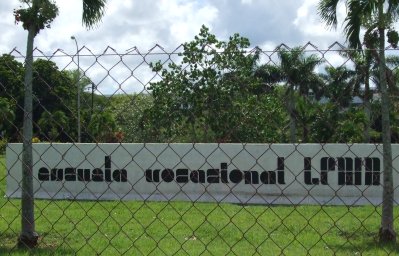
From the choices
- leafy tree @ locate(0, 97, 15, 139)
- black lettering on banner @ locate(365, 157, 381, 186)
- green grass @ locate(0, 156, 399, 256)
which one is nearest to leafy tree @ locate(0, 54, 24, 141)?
leafy tree @ locate(0, 97, 15, 139)

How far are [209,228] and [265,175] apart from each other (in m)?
5.90

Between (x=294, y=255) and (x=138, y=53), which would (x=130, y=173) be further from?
(x=138, y=53)

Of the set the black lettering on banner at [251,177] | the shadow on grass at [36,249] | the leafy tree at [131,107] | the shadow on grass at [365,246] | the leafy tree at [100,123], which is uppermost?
the leafy tree at [131,107]

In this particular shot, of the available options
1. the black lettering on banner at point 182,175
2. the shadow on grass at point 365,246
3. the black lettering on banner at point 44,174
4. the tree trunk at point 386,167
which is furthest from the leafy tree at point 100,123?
the black lettering on banner at point 44,174

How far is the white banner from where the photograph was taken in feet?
51.0

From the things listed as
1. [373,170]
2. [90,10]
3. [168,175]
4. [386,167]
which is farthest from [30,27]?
[373,170]

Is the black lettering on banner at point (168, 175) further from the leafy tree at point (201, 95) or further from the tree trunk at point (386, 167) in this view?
the tree trunk at point (386, 167)

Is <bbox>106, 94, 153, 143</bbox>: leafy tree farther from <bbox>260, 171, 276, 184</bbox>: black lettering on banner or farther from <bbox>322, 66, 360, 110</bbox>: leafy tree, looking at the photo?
<bbox>260, 171, 276, 184</bbox>: black lettering on banner

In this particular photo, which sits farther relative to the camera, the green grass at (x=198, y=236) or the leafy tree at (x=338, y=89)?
the green grass at (x=198, y=236)

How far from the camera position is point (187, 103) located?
5.44 m

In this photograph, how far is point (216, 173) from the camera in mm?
16016

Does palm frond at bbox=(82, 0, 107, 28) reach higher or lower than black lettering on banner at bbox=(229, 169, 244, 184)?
higher

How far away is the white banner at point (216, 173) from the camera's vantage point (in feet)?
51.0

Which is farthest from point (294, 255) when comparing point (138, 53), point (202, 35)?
point (202, 35)
